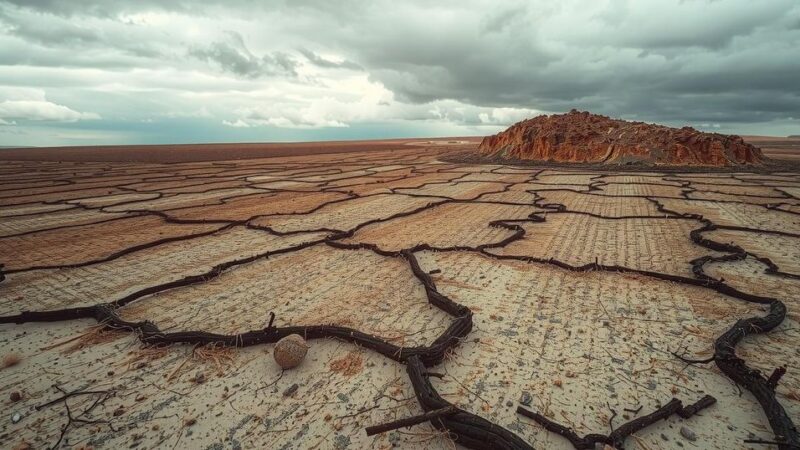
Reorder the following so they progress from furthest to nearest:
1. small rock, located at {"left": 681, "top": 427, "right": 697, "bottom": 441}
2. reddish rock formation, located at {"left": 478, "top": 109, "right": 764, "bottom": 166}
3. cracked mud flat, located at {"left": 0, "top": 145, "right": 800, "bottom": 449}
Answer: reddish rock formation, located at {"left": 478, "top": 109, "right": 764, "bottom": 166}, cracked mud flat, located at {"left": 0, "top": 145, "right": 800, "bottom": 449}, small rock, located at {"left": 681, "top": 427, "right": 697, "bottom": 441}

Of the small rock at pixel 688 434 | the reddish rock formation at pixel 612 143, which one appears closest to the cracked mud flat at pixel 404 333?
the small rock at pixel 688 434

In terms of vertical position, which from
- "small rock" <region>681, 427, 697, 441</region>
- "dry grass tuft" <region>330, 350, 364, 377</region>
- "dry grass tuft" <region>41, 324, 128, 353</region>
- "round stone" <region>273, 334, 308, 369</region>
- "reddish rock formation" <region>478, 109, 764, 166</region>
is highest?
"reddish rock formation" <region>478, 109, 764, 166</region>

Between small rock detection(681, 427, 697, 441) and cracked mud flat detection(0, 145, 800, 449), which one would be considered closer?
small rock detection(681, 427, 697, 441)

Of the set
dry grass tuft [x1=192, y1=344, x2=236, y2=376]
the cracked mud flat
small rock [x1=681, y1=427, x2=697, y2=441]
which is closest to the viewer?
small rock [x1=681, y1=427, x2=697, y2=441]

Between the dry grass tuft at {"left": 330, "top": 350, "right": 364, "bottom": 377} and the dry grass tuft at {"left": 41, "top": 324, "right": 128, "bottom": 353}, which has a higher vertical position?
the dry grass tuft at {"left": 41, "top": 324, "right": 128, "bottom": 353}

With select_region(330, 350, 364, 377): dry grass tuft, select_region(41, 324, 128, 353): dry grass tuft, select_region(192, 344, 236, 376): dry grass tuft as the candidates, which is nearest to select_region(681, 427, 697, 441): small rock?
select_region(330, 350, 364, 377): dry grass tuft

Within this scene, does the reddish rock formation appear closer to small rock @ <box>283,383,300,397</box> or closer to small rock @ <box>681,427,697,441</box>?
small rock @ <box>681,427,697,441</box>

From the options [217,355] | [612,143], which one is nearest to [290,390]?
[217,355]

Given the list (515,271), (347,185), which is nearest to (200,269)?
(515,271)
